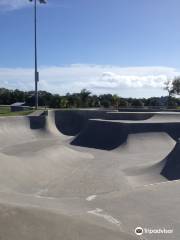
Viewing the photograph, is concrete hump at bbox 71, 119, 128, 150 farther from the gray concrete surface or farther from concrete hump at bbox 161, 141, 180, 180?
concrete hump at bbox 161, 141, 180, 180

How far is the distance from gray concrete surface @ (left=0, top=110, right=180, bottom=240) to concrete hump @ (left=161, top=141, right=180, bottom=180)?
0.14 feet

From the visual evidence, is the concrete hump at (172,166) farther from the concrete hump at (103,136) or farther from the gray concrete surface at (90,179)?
the concrete hump at (103,136)

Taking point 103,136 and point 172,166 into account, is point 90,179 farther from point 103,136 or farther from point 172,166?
point 103,136

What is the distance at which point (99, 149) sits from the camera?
20.9 m

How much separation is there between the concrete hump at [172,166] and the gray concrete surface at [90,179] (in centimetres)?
4

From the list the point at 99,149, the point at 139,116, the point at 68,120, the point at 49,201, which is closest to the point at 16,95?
the point at 68,120

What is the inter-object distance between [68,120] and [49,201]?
26103 mm

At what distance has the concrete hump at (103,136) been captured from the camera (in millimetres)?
21234

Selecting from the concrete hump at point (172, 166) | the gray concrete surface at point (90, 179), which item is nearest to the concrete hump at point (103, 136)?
the gray concrete surface at point (90, 179)

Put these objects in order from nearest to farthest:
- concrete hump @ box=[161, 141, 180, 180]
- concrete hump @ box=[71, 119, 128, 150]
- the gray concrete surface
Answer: the gray concrete surface, concrete hump @ box=[161, 141, 180, 180], concrete hump @ box=[71, 119, 128, 150]

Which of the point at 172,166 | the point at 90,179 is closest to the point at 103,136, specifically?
the point at 90,179

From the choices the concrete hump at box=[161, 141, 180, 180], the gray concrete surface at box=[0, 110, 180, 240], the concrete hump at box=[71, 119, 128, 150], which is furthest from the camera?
the concrete hump at box=[71, 119, 128, 150]

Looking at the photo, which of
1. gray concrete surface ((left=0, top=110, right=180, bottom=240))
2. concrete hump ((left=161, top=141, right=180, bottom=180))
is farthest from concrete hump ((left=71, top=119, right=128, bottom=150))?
concrete hump ((left=161, top=141, right=180, bottom=180))

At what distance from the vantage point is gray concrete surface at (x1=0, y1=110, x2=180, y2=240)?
16.1 feet
